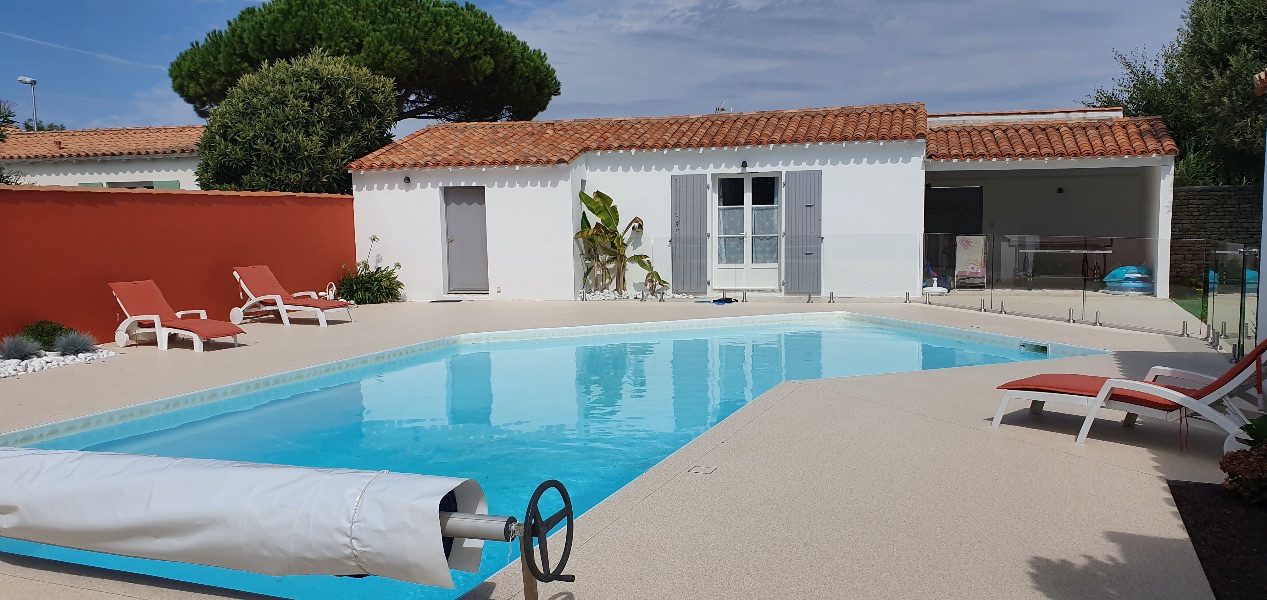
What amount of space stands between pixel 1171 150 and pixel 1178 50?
334 inches

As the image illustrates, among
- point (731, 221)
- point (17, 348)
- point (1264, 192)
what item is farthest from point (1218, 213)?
point (17, 348)

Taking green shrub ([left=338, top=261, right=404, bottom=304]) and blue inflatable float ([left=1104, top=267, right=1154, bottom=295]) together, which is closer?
blue inflatable float ([left=1104, top=267, right=1154, bottom=295])

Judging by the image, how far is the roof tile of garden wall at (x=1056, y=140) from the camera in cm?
1647

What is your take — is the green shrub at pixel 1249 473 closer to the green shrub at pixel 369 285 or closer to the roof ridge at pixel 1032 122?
the roof ridge at pixel 1032 122

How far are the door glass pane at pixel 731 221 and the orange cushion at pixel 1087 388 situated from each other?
11.7 metres

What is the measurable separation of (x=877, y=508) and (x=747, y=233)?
13.6m

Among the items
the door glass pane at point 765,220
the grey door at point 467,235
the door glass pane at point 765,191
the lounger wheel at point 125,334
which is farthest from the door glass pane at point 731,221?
the lounger wheel at point 125,334

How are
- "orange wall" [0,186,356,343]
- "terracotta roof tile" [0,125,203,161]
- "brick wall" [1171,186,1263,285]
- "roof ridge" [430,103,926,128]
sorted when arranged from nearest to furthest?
"orange wall" [0,186,356,343], "brick wall" [1171,186,1263,285], "roof ridge" [430,103,926,128], "terracotta roof tile" [0,125,203,161]

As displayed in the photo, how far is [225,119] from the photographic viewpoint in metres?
18.9

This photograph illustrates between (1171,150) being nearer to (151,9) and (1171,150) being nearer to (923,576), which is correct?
(923,576)

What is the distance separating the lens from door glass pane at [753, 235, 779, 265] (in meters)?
17.9

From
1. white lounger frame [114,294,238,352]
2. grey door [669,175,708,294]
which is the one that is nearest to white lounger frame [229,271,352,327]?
white lounger frame [114,294,238,352]

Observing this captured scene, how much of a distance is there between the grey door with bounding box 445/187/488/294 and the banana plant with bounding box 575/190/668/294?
207 cm

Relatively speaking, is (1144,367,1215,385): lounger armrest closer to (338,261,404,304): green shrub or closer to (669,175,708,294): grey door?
(669,175,708,294): grey door
